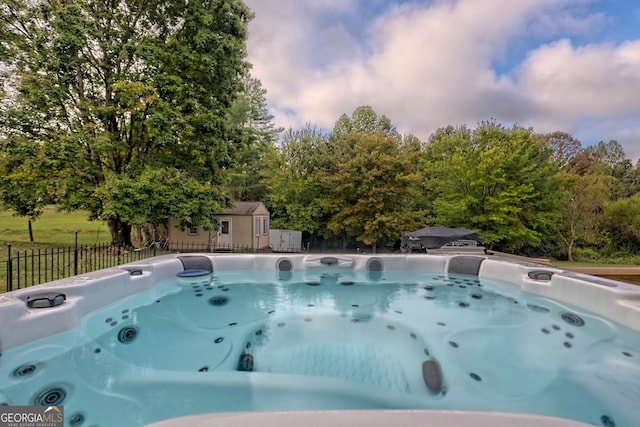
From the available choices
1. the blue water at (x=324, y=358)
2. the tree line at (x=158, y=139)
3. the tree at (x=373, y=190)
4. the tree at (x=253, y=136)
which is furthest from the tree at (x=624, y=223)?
the tree at (x=253, y=136)

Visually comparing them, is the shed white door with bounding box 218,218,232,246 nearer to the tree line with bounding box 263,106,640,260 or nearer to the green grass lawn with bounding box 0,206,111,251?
the tree line with bounding box 263,106,640,260

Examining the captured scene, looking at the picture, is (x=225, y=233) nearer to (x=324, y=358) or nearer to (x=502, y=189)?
(x=324, y=358)

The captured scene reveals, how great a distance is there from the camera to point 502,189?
453 inches

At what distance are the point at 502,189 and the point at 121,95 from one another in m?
13.4

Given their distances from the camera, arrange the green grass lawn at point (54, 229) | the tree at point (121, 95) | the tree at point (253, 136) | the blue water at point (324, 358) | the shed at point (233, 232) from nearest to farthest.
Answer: the blue water at point (324, 358), the tree at point (121, 95), the green grass lawn at point (54, 229), the shed at point (233, 232), the tree at point (253, 136)

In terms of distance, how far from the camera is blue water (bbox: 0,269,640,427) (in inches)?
75.7

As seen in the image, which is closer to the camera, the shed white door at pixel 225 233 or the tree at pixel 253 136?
the shed white door at pixel 225 233

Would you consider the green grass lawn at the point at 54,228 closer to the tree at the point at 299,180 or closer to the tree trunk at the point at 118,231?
the tree trunk at the point at 118,231

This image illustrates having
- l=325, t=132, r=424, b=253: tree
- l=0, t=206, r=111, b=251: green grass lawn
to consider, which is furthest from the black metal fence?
l=325, t=132, r=424, b=253: tree

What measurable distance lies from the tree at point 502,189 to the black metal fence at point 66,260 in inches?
358

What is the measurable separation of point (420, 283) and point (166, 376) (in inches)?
161

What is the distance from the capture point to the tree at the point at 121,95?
286 inches

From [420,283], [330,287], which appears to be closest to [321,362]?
[330,287]

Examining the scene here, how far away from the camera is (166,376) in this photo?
86.0 inches
